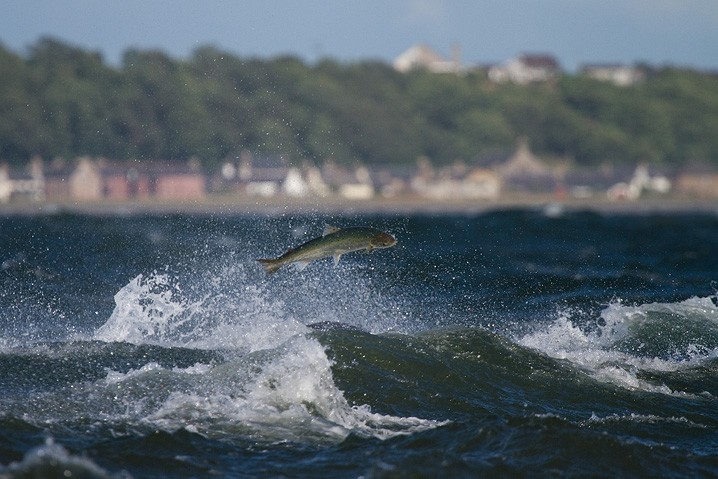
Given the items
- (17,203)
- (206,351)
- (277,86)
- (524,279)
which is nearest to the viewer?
(206,351)

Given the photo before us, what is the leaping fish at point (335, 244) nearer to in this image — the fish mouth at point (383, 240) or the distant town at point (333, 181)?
the fish mouth at point (383, 240)

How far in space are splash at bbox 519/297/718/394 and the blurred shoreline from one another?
3619 inches

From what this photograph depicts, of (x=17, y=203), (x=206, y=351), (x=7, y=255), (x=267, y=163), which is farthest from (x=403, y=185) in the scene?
(x=206, y=351)

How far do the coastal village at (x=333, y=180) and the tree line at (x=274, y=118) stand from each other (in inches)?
114

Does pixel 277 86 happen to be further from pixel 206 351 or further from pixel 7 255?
pixel 206 351

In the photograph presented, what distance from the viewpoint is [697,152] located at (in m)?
193

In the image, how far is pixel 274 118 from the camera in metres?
165

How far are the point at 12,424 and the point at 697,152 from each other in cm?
19262

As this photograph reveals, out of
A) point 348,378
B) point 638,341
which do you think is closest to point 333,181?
point 638,341

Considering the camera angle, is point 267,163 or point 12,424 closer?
point 12,424

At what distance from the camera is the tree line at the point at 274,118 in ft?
488

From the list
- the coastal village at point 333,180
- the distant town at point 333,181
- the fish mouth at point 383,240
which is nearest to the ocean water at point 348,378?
the fish mouth at point 383,240

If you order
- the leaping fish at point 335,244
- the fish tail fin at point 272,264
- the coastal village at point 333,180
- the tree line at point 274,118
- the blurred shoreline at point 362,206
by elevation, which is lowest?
the blurred shoreline at point 362,206

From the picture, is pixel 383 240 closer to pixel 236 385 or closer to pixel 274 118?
pixel 236 385
